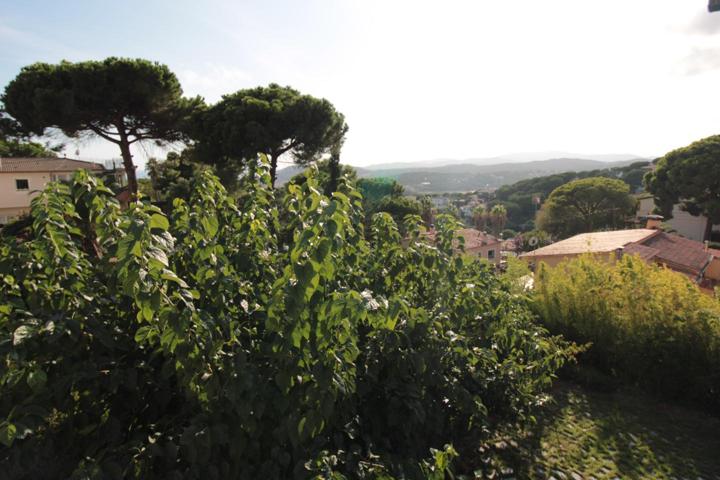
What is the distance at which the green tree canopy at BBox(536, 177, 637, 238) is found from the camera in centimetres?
3541

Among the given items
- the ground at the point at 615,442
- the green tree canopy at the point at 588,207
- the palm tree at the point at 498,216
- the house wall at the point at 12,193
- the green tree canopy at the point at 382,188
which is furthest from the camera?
the palm tree at the point at 498,216

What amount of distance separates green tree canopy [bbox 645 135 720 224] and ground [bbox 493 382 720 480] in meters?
28.8

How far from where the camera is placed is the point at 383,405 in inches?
87.1

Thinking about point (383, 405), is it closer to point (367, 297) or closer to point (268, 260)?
point (367, 297)

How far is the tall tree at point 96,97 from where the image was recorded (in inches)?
558

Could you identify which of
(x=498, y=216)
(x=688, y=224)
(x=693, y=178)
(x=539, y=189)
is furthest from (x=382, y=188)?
(x=539, y=189)

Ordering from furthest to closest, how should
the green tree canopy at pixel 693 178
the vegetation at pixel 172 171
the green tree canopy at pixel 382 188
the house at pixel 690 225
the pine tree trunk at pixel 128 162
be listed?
the green tree canopy at pixel 382 188 → the house at pixel 690 225 → the green tree canopy at pixel 693 178 → the vegetation at pixel 172 171 → the pine tree trunk at pixel 128 162

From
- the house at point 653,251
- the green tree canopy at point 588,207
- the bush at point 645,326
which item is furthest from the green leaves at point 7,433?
the green tree canopy at point 588,207

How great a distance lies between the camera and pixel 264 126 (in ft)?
55.4

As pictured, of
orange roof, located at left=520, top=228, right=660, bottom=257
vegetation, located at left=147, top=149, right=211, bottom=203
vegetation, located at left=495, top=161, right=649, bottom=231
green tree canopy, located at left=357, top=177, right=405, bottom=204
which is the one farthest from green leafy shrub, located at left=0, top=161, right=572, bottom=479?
vegetation, located at left=495, top=161, right=649, bottom=231

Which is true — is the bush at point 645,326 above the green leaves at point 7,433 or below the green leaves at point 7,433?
below

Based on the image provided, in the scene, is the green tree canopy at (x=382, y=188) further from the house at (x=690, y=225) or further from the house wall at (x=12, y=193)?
the house at (x=690, y=225)

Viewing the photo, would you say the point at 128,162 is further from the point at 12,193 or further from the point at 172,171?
the point at 12,193

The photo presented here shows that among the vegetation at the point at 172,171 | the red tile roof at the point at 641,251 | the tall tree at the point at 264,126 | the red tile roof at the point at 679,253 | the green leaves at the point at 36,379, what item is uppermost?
the tall tree at the point at 264,126
